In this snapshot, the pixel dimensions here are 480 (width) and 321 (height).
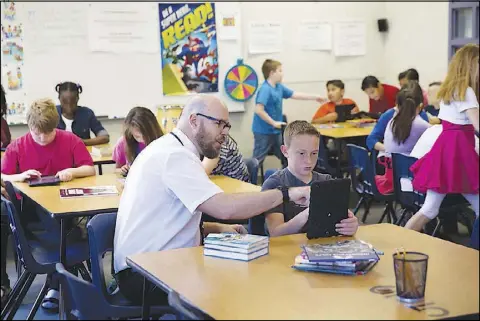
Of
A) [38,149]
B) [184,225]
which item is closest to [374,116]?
[38,149]

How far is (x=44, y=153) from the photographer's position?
4.80 meters

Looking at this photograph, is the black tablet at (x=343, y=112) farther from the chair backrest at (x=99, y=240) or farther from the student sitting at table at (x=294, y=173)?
the chair backrest at (x=99, y=240)

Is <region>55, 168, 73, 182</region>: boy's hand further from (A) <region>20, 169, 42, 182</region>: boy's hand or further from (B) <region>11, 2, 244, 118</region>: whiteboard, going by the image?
(B) <region>11, 2, 244, 118</region>: whiteboard

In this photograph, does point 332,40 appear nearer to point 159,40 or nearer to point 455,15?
point 455,15

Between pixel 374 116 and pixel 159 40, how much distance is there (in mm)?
2404

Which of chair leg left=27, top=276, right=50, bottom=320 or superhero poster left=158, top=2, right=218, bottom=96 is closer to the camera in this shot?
chair leg left=27, top=276, right=50, bottom=320

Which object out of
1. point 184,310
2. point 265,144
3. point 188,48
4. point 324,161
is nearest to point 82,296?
point 184,310

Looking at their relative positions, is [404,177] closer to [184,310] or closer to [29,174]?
[29,174]

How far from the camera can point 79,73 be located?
7645 millimetres

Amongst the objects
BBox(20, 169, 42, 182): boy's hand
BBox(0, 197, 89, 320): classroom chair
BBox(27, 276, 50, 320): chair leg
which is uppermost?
BBox(20, 169, 42, 182): boy's hand

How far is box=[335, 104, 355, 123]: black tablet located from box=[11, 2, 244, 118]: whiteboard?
64.7 inches

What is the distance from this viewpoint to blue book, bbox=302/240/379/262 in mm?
2471

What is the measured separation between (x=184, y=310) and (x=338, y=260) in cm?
56

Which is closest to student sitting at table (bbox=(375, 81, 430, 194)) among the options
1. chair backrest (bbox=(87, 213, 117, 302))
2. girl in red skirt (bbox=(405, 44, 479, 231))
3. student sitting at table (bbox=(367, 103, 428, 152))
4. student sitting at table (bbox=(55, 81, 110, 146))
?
student sitting at table (bbox=(367, 103, 428, 152))
